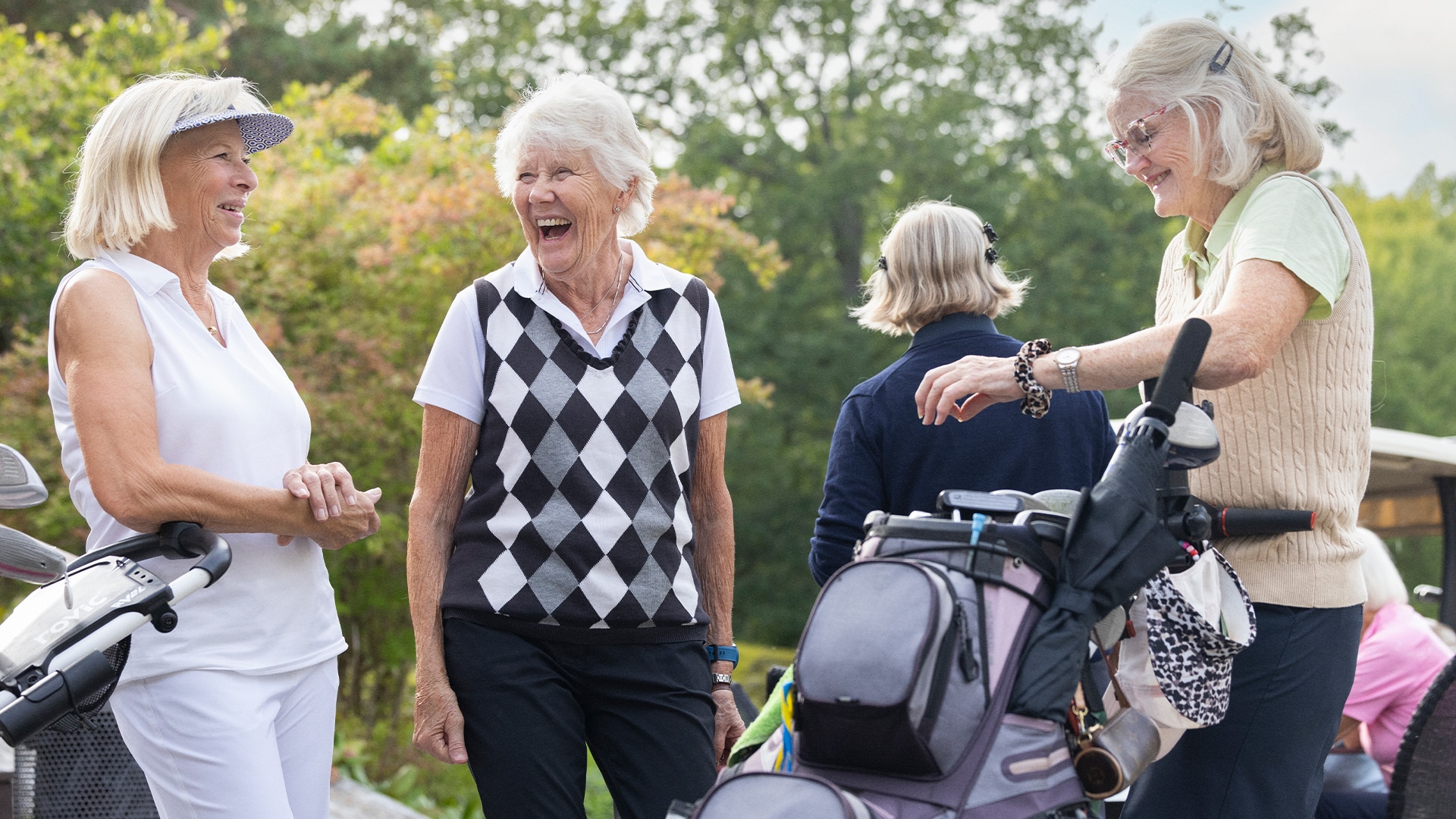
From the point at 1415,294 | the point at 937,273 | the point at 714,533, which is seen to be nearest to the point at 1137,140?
the point at 937,273

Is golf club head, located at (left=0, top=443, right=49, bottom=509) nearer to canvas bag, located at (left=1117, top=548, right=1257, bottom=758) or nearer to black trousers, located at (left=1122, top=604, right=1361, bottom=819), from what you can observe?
canvas bag, located at (left=1117, top=548, right=1257, bottom=758)

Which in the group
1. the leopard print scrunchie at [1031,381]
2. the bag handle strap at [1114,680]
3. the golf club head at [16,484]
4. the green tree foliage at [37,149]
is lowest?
the bag handle strap at [1114,680]

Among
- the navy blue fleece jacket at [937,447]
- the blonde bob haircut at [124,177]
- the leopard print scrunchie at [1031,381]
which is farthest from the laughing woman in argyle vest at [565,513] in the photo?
the leopard print scrunchie at [1031,381]

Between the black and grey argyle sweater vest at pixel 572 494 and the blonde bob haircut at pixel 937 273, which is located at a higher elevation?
the blonde bob haircut at pixel 937 273

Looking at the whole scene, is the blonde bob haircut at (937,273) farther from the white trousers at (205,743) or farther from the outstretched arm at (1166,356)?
the white trousers at (205,743)

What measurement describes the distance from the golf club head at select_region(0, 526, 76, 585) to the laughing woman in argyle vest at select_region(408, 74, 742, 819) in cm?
81

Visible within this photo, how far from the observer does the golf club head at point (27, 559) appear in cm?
215

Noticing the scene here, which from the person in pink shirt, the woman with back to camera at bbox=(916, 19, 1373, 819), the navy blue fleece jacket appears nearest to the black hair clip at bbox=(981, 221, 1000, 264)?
the navy blue fleece jacket

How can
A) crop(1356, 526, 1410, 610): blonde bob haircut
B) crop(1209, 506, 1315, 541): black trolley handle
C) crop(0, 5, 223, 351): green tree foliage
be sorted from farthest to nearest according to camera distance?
crop(0, 5, 223, 351): green tree foliage → crop(1356, 526, 1410, 610): blonde bob haircut → crop(1209, 506, 1315, 541): black trolley handle

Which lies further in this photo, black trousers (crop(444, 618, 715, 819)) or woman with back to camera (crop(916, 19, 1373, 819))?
black trousers (crop(444, 618, 715, 819))

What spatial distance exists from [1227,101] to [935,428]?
1.13 metres

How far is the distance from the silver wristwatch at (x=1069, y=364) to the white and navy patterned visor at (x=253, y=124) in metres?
1.69

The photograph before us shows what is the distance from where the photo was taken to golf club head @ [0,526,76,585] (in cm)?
215

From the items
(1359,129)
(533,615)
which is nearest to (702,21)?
(1359,129)
